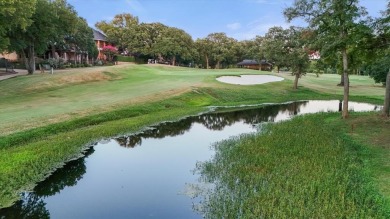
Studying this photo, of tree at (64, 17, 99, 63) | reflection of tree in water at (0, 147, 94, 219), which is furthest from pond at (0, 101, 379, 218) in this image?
tree at (64, 17, 99, 63)

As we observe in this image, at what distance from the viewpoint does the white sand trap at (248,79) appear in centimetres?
4997

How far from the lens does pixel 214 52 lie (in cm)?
11588

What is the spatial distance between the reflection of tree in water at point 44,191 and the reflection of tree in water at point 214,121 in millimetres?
4560

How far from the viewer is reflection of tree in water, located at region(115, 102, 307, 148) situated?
21.1 m

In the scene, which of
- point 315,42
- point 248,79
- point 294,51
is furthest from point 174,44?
point 315,42

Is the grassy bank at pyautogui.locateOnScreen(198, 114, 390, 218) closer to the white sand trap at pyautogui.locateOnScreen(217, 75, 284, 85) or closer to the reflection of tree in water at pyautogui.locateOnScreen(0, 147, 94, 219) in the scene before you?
the reflection of tree in water at pyautogui.locateOnScreen(0, 147, 94, 219)

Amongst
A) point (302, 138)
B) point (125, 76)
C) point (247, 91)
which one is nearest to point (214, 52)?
point (125, 76)

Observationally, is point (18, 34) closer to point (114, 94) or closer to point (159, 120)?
point (114, 94)

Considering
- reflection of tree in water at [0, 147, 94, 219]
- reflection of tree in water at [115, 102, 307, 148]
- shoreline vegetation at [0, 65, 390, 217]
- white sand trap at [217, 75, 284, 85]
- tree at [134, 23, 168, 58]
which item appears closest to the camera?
reflection of tree in water at [0, 147, 94, 219]

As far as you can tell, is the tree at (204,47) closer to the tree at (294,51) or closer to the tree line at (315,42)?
the tree line at (315,42)

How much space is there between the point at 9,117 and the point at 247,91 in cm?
2790

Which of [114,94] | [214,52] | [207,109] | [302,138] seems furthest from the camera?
[214,52]

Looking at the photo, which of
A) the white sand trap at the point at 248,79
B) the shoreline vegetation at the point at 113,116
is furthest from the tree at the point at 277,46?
the white sand trap at the point at 248,79

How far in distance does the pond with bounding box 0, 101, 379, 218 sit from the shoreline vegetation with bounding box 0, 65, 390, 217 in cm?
85
